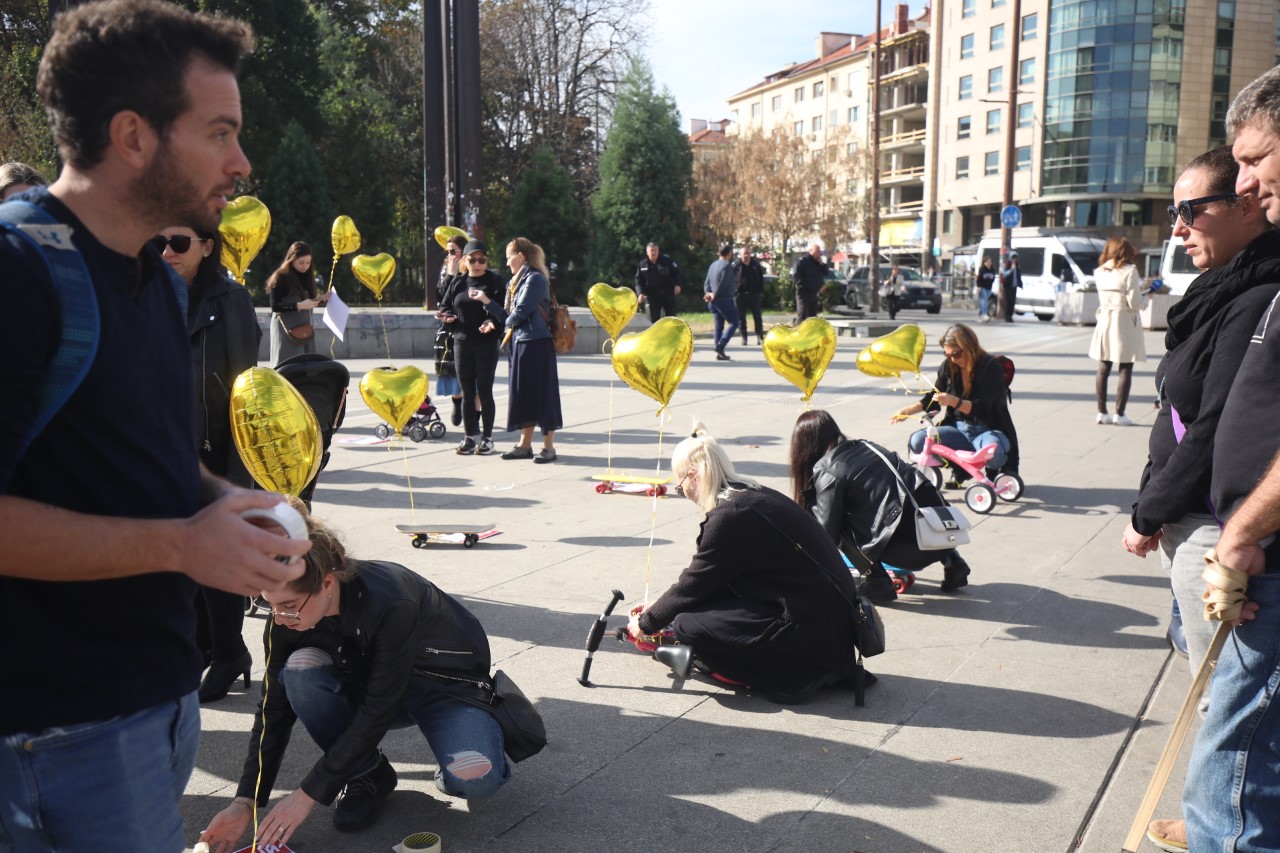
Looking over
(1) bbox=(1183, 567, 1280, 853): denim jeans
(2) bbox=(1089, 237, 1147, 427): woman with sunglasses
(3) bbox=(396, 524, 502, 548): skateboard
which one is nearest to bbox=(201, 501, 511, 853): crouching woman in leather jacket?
(1) bbox=(1183, 567, 1280, 853): denim jeans

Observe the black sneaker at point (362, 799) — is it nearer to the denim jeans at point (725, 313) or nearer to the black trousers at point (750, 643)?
the black trousers at point (750, 643)

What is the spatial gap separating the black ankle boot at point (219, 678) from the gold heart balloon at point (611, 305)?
220 inches

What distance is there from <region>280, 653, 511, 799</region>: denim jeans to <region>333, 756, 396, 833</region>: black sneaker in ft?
0.23

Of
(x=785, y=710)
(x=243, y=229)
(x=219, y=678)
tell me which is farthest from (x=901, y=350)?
(x=219, y=678)

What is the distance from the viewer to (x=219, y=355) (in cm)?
411

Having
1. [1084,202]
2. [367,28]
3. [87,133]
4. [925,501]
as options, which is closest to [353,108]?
[367,28]

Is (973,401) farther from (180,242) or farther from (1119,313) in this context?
(180,242)

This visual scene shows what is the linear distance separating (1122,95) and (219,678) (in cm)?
6082

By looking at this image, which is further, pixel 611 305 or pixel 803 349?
pixel 611 305

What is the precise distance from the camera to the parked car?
3447cm

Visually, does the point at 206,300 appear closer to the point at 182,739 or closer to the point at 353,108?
the point at 182,739

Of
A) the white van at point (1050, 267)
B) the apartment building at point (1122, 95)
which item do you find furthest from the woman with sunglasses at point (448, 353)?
the apartment building at point (1122, 95)

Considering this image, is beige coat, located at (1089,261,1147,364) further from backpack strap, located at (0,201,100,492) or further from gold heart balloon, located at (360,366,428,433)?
backpack strap, located at (0,201,100,492)

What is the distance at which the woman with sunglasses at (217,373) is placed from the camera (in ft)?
13.0
